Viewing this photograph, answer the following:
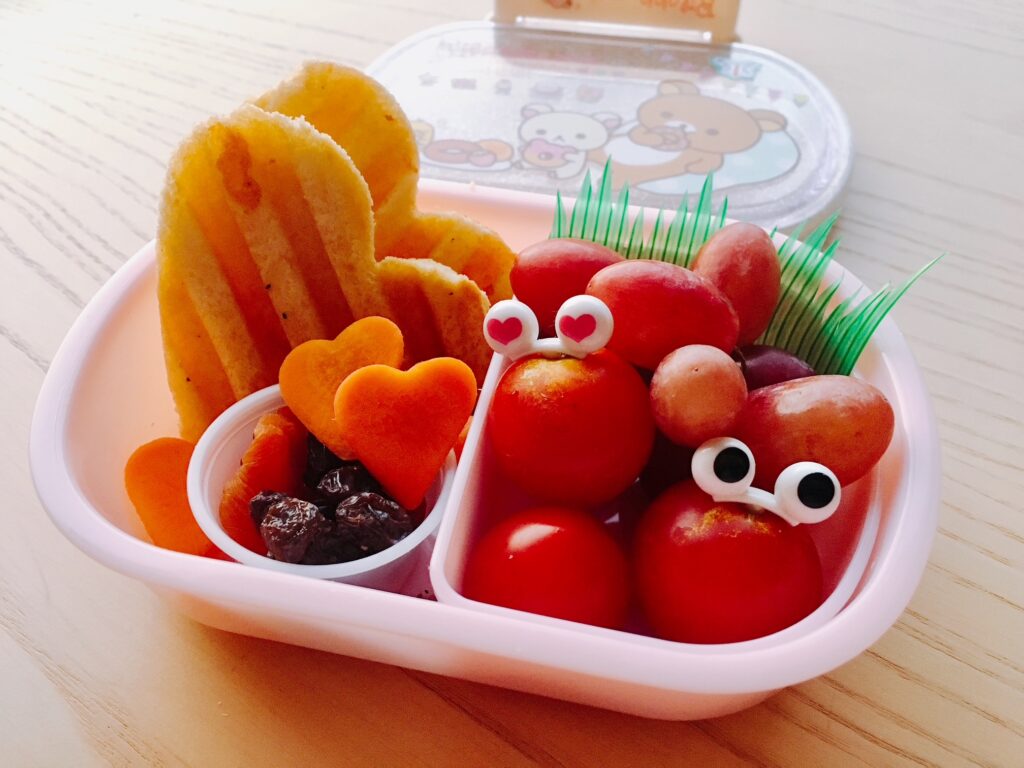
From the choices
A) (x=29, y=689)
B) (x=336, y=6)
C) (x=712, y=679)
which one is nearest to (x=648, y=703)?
(x=712, y=679)

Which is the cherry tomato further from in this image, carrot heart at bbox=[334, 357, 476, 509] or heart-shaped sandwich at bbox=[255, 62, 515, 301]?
heart-shaped sandwich at bbox=[255, 62, 515, 301]

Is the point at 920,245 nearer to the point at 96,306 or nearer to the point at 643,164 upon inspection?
the point at 643,164

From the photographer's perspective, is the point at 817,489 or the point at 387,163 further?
the point at 387,163

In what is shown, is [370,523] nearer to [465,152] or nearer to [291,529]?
[291,529]

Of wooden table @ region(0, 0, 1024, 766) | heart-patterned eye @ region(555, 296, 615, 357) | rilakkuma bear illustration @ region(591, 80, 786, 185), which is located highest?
heart-patterned eye @ region(555, 296, 615, 357)

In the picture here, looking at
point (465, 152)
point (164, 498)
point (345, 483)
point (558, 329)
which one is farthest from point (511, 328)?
point (465, 152)

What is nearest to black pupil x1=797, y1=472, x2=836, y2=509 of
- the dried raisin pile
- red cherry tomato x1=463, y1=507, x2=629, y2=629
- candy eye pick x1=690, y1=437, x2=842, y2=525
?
candy eye pick x1=690, y1=437, x2=842, y2=525
